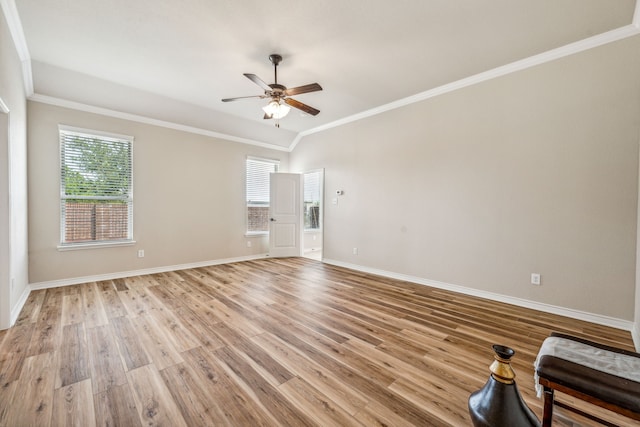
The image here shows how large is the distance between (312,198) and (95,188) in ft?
14.3

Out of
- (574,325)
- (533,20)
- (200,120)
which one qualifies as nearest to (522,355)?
(574,325)

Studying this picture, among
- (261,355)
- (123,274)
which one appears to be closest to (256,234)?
(123,274)

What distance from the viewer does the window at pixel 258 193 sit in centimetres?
640

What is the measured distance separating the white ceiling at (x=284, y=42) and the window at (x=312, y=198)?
7.96 ft

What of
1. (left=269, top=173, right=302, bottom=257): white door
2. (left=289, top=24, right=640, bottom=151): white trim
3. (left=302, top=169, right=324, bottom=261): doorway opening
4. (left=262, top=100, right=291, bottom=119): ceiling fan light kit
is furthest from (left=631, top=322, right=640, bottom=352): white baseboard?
(left=269, top=173, right=302, bottom=257): white door

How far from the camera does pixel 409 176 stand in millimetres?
4496

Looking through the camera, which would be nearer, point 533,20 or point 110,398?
point 110,398

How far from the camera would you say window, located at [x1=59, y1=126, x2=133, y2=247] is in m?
4.15

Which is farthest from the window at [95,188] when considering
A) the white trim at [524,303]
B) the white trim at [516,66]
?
the white trim at [524,303]

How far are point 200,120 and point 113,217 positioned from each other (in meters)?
2.38

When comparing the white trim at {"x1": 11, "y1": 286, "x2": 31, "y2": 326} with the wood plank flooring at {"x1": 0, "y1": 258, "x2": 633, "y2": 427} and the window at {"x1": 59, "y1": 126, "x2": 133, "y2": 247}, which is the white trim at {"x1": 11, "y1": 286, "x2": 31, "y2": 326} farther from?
the window at {"x1": 59, "y1": 126, "x2": 133, "y2": 247}

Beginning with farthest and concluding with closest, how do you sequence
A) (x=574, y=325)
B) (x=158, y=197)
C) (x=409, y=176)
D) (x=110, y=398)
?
(x=158, y=197) → (x=409, y=176) → (x=574, y=325) → (x=110, y=398)

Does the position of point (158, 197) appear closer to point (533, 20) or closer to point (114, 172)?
point (114, 172)

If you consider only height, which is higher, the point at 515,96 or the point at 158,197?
the point at 515,96
